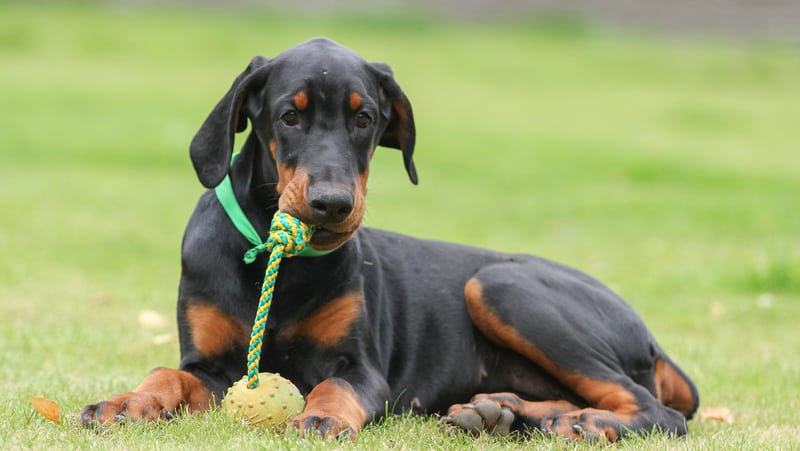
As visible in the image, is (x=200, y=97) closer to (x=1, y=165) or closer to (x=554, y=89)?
(x=1, y=165)

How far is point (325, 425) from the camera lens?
3922 millimetres

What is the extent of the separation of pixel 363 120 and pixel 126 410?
4.66 ft

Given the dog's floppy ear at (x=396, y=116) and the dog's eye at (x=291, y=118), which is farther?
the dog's floppy ear at (x=396, y=116)

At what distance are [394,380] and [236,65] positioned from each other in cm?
1822

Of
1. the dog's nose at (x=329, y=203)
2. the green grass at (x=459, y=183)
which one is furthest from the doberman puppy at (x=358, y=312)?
the green grass at (x=459, y=183)

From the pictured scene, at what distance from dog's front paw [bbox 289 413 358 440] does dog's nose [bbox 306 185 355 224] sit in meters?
0.69

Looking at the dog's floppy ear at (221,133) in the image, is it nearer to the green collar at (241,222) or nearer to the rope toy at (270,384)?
the green collar at (241,222)

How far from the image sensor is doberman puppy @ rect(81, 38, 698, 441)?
167 inches

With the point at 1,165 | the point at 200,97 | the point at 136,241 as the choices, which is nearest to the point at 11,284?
the point at 136,241

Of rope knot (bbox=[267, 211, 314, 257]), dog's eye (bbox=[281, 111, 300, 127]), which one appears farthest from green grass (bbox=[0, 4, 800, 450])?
dog's eye (bbox=[281, 111, 300, 127])

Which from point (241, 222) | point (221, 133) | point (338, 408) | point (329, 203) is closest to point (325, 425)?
point (338, 408)

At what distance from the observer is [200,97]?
18703 millimetres

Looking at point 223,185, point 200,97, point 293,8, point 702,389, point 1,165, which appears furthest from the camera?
point 293,8

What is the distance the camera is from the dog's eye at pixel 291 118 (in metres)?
4.34
